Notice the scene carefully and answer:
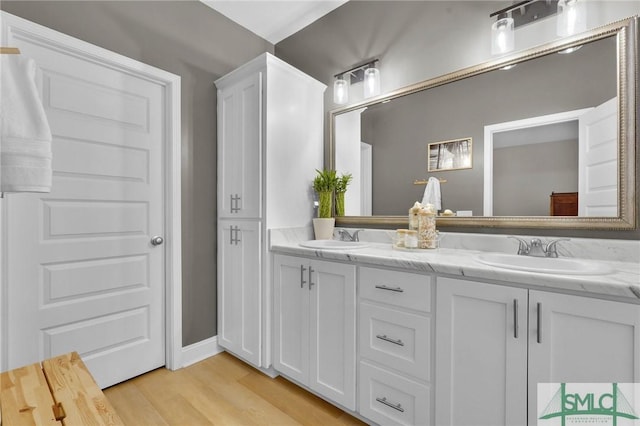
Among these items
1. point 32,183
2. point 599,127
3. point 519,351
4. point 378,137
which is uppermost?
point 378,137

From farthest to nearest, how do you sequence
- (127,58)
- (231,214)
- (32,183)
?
1. (231,214)
2. (127,58)
3. (32,183)

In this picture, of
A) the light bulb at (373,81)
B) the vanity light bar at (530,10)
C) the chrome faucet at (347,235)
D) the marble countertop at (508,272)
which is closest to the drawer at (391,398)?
the marble countertop at (508,272)

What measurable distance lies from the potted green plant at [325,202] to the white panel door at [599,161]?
142 centimetres

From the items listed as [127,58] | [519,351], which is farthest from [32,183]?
[519,351]

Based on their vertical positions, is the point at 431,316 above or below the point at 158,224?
below

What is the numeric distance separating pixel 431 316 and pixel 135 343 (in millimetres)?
1918

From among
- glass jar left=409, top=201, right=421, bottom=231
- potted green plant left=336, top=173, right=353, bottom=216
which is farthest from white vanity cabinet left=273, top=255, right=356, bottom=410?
potted green plant left=336, top=173, right=353, bottom=216

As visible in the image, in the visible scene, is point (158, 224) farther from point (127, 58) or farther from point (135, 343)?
point (127, 58)

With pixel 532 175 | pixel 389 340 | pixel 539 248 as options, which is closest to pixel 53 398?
pixel 389 340

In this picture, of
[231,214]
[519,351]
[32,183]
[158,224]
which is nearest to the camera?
[32,183]

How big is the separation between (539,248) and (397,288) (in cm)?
74

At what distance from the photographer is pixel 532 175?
1544 mm

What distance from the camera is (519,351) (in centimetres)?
109

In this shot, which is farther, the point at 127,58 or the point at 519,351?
the point at 127,58
